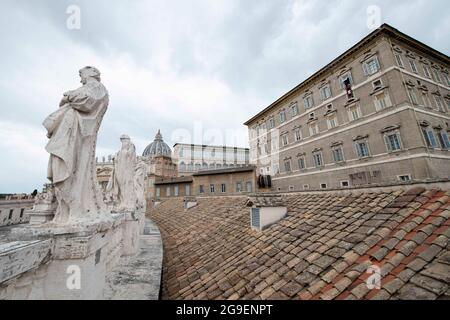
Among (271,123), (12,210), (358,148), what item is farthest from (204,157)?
(358,148)

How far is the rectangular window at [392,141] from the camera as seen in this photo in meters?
16.8

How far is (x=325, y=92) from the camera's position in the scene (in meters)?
23.9

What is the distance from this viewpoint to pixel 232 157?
67938 millimetres

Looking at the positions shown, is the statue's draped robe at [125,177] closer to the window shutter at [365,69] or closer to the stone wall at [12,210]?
the window shutter at [365,69]

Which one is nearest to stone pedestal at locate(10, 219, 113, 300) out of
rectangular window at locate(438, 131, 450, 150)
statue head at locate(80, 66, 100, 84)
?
statue head at locate(80, 66, 100, 84)

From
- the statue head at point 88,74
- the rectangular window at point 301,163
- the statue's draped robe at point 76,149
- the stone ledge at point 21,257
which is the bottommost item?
the stone ledge at point 21,257

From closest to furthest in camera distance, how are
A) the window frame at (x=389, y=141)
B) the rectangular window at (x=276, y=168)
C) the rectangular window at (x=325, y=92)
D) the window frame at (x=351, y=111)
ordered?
the window frame at (x=389, y=141) < the window frame at (x=351, y=111) < the rectangular window at (x=325, y=92) < the rectangular window at (x=276, y=168)

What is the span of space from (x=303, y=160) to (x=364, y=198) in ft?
72.0

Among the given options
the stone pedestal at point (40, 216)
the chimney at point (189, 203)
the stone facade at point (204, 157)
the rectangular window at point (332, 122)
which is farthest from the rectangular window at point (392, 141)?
the stone facade at point (204, 157)

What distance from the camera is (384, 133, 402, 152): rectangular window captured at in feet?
55.2

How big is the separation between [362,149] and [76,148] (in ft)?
76.3

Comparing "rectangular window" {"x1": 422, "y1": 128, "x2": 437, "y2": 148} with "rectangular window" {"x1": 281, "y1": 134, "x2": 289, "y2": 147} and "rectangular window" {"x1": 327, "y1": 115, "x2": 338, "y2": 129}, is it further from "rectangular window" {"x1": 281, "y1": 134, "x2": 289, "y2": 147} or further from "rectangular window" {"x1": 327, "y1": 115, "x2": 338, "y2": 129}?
"rectangular window" {"x1": 281, "y1": 134, "x2": 289, "y2": 147}

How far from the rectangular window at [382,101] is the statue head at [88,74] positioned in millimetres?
22932

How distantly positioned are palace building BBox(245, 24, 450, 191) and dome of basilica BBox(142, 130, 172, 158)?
180 ft
